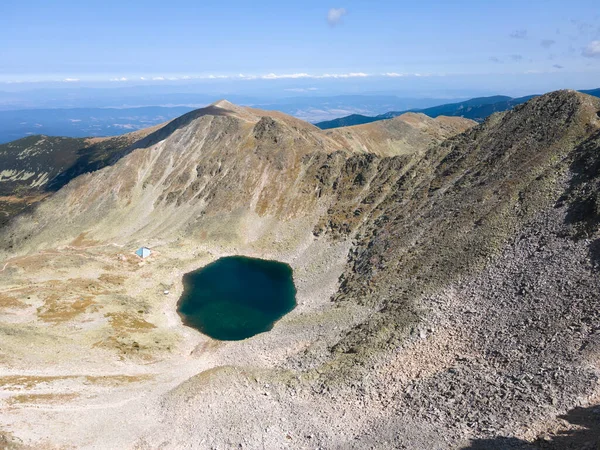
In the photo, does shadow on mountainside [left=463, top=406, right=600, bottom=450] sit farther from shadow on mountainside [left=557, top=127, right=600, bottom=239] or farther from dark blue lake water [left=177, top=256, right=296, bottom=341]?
dark blue lake water [left=177, top=256, right=296, bottom=341]

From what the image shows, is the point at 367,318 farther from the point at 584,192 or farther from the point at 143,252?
the point at 143,252

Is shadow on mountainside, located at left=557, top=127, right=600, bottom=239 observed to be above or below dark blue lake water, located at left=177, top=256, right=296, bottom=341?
above

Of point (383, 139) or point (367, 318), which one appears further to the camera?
point (383, 139)

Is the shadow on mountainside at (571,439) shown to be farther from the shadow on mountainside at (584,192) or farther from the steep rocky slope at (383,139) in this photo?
the steep rocky slope at (383,139)

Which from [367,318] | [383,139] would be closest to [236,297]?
[367,318]

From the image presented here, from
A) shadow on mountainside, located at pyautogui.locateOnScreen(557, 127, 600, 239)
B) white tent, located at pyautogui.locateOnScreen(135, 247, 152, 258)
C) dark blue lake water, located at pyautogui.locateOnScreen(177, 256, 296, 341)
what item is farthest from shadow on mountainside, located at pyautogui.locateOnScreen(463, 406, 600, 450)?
white tent, located at pyautogui.locateOnScreen(135, 247, 152, 258)

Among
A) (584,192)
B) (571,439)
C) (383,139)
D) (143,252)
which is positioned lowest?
(143,252)

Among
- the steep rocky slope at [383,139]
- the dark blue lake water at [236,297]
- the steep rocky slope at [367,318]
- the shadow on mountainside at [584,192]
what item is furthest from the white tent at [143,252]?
the steep rocky slope at [383,139]
